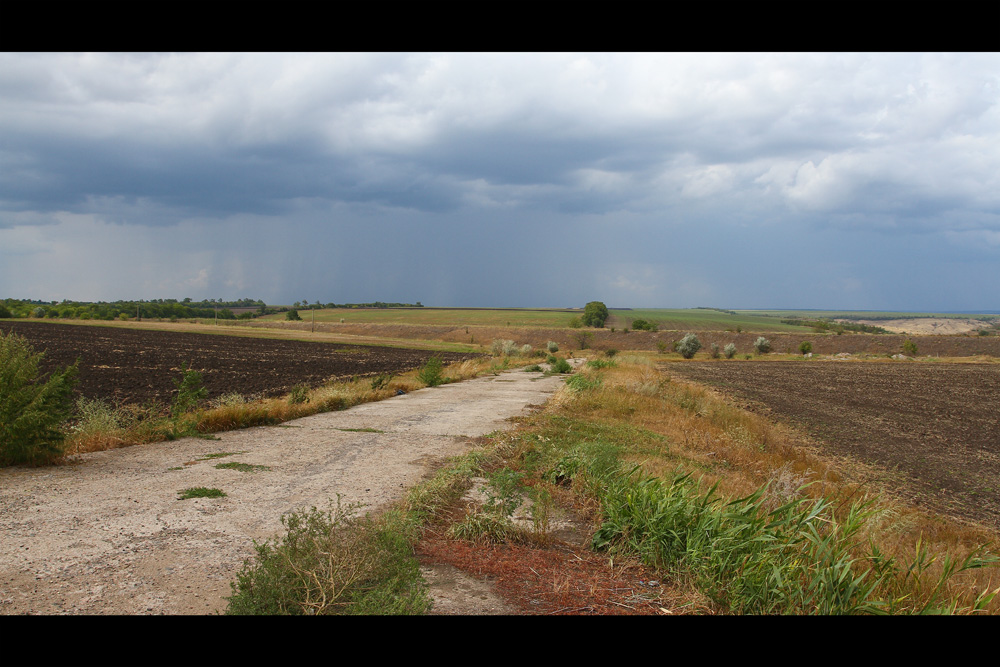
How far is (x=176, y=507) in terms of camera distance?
6.64 metres

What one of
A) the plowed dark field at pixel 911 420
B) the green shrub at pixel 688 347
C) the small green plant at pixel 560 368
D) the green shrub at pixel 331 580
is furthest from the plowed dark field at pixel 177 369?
the green shrub at pixel 688 347

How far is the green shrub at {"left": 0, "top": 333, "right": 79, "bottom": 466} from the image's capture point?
8.02m

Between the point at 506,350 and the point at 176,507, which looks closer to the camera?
the point at 176,507

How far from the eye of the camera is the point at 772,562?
4.24 meters

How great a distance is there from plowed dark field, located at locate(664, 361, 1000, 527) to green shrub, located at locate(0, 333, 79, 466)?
14.6 m

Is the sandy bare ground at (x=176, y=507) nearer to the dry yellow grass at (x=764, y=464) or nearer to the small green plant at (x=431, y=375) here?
the dry yellow grass at (x=764, y=464)

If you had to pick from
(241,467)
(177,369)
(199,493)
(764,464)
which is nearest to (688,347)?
(177,369)

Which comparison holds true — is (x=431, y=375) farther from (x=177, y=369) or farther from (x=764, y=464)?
(x=177, y=369)

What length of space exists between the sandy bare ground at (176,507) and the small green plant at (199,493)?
3.8 inches

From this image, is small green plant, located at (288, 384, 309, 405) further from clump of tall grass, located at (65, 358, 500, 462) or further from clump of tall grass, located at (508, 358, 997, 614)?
clump of tall grass, located at (508, 358, 997, 614)

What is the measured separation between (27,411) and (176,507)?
341 centimetres

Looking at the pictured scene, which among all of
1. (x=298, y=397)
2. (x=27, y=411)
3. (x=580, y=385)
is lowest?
(x=580, y=385)
